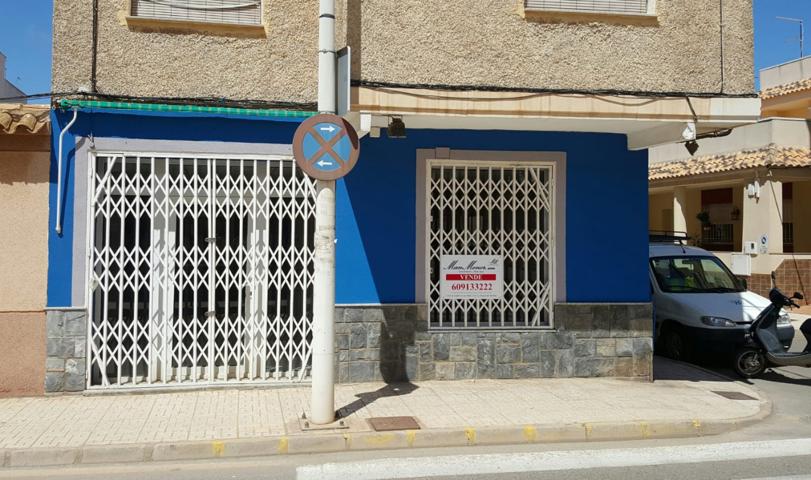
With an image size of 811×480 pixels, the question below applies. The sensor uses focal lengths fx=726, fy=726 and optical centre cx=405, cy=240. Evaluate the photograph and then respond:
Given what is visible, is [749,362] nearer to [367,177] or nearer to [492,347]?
[492,347]

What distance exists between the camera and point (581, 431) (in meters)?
7.14

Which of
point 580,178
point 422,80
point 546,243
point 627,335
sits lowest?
point 627,335

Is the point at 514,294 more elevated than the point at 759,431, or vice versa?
the point at 514,294

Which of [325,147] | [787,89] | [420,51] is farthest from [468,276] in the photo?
[787,89]

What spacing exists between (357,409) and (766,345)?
19.2 feet

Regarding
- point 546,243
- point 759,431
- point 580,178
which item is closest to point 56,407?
point 546,243

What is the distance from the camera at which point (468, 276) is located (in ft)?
30.6

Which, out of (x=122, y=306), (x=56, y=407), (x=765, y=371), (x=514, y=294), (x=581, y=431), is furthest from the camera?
(x=765, y=371)

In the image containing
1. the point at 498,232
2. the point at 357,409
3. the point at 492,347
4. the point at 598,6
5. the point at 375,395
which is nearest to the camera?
the point at 357,409

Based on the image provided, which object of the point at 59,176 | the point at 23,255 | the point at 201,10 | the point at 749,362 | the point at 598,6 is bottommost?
the point at 749,362

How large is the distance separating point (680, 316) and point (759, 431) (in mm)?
3818

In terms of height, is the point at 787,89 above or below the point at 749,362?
above

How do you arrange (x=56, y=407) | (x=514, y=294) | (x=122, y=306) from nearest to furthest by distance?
1. (x=56, y=407)
2. (x=122, y=306)
3. (x=514, y=294)

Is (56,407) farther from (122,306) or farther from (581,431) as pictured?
(581,431)
